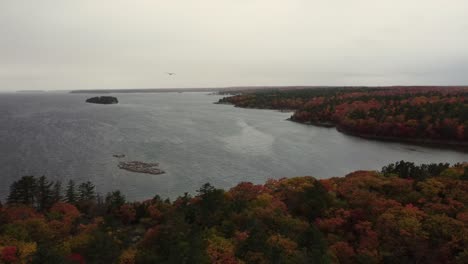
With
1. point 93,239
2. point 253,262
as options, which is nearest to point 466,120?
point 253,262

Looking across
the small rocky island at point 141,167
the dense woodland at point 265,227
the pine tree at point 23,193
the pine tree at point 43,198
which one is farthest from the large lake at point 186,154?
the dense woodland at point 265,227

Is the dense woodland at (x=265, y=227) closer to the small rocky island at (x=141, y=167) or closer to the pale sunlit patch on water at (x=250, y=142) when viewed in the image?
the small rocky island at (x=141, y=167)

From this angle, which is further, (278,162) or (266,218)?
(278,162)

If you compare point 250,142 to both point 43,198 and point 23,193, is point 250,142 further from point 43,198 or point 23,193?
point 23,193

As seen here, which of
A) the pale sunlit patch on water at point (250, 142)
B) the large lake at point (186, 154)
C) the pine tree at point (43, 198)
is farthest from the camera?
the pale sunlit patch on water at point (250, 142)

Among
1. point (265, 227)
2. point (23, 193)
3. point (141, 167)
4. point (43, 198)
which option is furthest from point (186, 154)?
point (265, 227)

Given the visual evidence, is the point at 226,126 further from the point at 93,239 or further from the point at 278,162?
the point at 93,239
